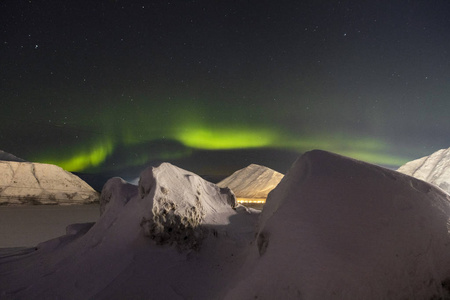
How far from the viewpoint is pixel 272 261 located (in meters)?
1.68

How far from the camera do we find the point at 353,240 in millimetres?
1531

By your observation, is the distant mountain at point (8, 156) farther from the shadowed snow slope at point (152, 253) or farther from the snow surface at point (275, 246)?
the snow surface at point (275, 246)

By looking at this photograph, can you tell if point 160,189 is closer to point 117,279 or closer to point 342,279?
point 117,279

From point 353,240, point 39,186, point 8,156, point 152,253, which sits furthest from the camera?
point 8,156

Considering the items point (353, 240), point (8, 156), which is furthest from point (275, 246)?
point (8, 156)

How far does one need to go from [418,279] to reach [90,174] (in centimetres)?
10531

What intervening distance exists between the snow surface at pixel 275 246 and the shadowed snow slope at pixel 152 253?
1cm

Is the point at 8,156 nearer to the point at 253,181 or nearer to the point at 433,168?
the point at 253,181

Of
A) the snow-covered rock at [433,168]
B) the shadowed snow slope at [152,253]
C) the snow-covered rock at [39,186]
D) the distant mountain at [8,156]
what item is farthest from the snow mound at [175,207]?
the distant mountain at [8,156]

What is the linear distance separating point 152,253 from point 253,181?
1247 inches

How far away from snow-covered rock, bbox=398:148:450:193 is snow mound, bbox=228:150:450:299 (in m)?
30.4

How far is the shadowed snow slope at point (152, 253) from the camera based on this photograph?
240 cm

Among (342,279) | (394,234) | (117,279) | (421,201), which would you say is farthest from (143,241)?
(421,201)

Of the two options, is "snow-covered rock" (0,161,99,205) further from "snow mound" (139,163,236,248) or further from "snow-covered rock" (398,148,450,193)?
"snow-covered rock" (398,148,450,193)
